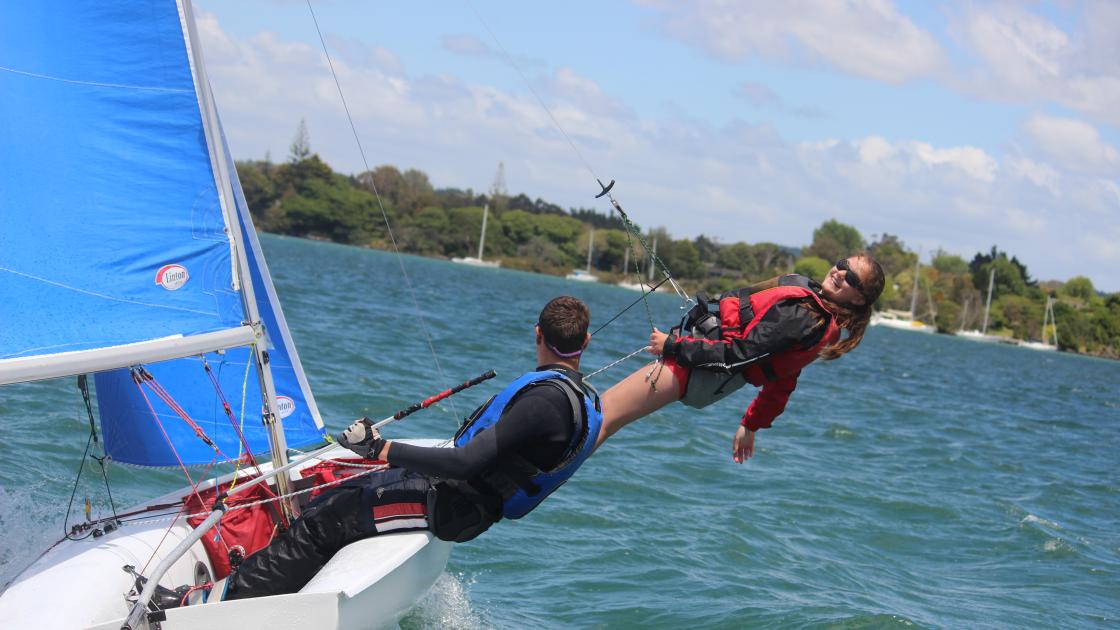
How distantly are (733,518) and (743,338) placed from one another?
421cm

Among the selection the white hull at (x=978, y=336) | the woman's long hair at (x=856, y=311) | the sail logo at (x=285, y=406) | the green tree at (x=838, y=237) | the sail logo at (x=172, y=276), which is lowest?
the white hull at (x=978, y=336)

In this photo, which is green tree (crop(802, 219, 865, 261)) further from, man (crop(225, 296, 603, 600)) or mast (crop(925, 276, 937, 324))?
man (crop(225, 296, 603, 600))

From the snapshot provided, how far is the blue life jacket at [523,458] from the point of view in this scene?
146 inches

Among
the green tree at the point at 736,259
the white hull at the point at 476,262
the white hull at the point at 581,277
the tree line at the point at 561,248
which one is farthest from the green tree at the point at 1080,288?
the white hull at the point at 476,262

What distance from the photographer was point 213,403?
5195 mm

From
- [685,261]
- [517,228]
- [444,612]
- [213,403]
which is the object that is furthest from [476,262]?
[444,612]

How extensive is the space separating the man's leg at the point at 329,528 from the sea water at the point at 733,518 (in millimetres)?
1111

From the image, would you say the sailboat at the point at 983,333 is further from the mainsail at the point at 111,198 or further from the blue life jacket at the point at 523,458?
the mainsail at the point at 111,198

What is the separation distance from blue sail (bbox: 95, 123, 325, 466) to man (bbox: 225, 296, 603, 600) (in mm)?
1134

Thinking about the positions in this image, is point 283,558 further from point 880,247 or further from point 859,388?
point 880,247

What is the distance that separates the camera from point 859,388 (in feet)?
72.2

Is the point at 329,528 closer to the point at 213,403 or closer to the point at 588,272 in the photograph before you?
the point at 213,403

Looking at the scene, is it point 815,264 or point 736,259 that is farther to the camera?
point 815,264

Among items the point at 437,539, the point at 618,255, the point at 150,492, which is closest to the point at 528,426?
the point at 437,539
